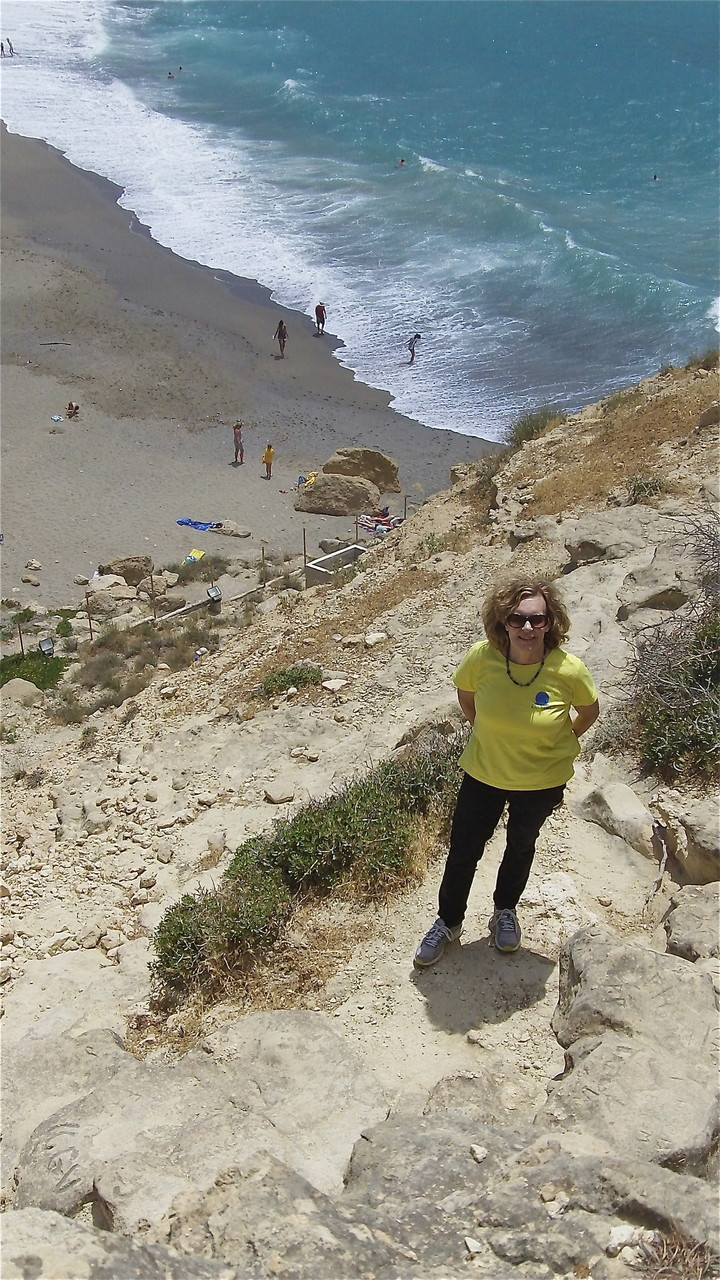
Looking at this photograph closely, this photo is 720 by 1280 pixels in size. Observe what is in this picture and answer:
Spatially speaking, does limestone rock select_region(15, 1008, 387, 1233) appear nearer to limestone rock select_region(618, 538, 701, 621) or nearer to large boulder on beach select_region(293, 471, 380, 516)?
limestone rock select_region(618, 538, 701, 621)

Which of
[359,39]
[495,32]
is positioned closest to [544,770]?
[359,39]

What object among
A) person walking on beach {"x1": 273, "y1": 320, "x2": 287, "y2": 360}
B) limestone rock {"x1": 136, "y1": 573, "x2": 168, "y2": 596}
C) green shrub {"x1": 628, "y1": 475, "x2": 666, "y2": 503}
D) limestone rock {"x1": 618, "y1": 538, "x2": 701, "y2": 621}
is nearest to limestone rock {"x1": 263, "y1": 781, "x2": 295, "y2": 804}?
limestone rock {"x1": 618, "y1": 538, "x2": 701, "y2": 621}

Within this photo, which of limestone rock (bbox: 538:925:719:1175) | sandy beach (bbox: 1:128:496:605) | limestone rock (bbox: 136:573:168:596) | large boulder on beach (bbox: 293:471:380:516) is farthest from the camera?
large boulder on beach (bbox: 293:471:380:516)

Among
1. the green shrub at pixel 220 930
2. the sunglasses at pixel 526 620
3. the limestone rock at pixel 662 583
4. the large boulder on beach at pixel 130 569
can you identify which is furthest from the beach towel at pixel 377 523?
the sunglasses at pixel 526 620

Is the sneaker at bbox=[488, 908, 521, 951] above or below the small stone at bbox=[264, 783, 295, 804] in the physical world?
above

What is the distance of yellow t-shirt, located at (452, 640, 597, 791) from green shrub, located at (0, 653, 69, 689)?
1094cm

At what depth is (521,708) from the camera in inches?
166

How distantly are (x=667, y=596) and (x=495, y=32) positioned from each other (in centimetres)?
7449

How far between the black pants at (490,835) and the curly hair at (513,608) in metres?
0.64

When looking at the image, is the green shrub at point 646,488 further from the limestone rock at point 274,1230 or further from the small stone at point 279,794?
the limestone rock at point 274,1230

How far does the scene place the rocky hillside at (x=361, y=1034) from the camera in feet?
9.77

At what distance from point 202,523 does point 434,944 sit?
53.0 feet

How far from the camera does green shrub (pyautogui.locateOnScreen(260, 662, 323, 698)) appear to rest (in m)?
10.2

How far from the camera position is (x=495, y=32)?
70.2 m
